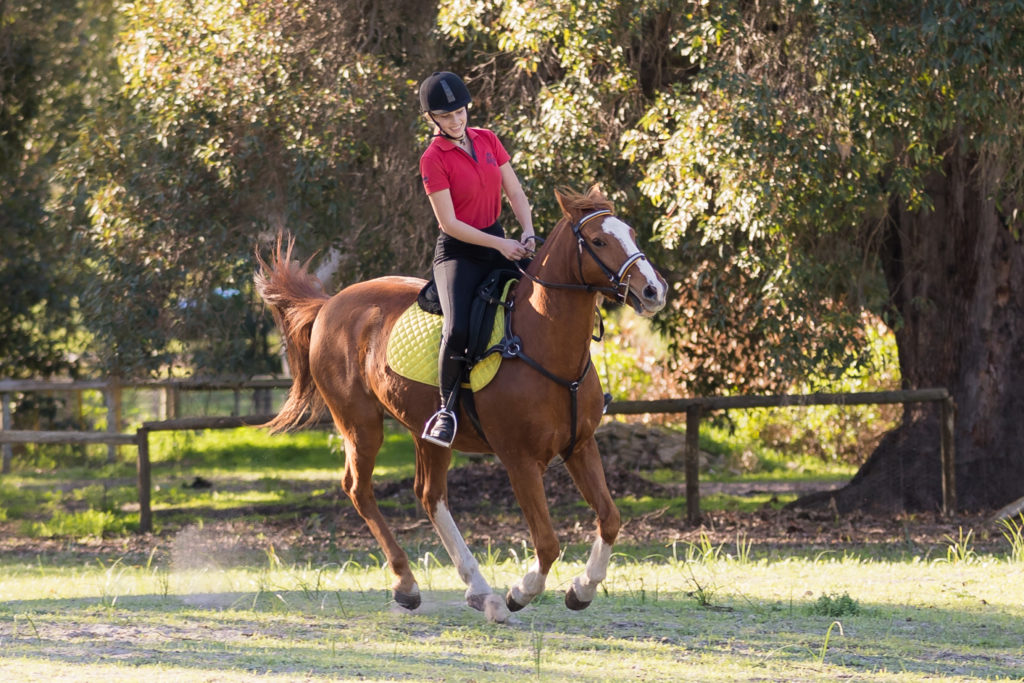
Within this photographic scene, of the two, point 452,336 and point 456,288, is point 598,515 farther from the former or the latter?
point 456,288

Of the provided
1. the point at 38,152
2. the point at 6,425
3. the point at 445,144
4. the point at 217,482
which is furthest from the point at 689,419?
the point at 38,152

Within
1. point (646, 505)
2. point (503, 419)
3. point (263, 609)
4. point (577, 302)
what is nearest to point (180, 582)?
point (263, 609)

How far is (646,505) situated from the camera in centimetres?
1300

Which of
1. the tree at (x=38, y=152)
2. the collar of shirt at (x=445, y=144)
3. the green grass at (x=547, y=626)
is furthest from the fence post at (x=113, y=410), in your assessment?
the collar of shirt at (x=445, y=144)

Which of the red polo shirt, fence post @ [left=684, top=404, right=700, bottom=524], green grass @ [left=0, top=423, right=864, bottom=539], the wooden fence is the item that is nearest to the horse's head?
the red polo shirt

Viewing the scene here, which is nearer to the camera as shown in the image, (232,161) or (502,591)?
(502,591)

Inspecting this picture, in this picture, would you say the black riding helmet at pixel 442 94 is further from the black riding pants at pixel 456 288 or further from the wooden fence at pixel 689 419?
the wooden fence at pixel 689 419

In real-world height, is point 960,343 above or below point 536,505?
above

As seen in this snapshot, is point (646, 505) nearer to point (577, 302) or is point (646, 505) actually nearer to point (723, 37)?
point (723, 37)

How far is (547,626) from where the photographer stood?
6.28m

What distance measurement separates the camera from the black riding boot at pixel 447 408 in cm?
591

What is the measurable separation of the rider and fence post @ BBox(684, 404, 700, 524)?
5308 mm

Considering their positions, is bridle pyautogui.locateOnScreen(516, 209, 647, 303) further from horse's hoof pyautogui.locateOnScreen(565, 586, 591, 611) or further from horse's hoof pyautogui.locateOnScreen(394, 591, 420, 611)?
horse's hoof pyautogui.locateOnScreen(394, 591, 420, 611)

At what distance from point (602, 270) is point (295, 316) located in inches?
116
